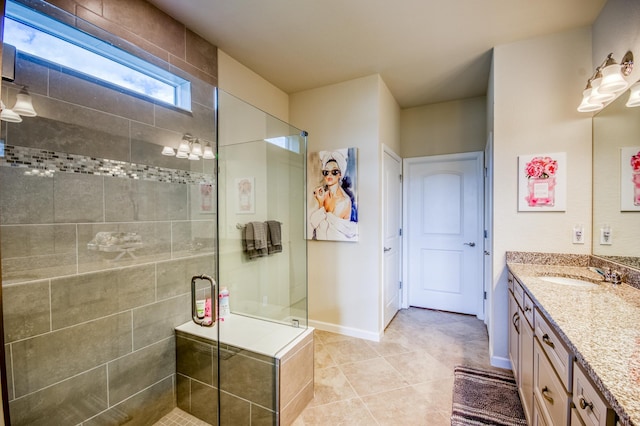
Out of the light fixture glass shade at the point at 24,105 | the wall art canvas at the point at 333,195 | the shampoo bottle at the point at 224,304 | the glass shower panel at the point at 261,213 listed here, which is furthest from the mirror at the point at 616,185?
the light fixture glass shade at the point at 24,105

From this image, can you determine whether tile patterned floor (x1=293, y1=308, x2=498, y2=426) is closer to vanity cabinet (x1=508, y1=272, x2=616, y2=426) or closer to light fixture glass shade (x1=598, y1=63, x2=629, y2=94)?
vanity cabinet (x1=508, y1=272, x2=616, y2=426)

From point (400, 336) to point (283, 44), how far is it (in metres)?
3.01

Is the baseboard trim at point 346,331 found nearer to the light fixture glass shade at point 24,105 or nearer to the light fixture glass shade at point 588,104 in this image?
the light fixture glass shade at point 588,104

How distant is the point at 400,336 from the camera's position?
2.95 m

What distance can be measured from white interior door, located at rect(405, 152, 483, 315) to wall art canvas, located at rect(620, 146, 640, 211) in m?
1.69

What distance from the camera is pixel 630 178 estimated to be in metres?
1.65

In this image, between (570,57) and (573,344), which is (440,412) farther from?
(570,57)

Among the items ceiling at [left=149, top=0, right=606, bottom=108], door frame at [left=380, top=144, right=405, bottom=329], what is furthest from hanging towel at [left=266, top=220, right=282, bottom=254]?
ceiling at [left=149, top=0, right=606, bottom=108]

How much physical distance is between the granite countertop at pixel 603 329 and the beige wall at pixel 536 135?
48cm

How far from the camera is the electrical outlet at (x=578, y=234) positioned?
2.06 meters

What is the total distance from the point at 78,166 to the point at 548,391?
2.49m

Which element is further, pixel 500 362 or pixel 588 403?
pixel 500 362

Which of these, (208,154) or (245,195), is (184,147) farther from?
(245,195)

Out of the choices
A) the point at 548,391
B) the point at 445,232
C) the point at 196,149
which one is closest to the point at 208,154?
the point at 196,149
